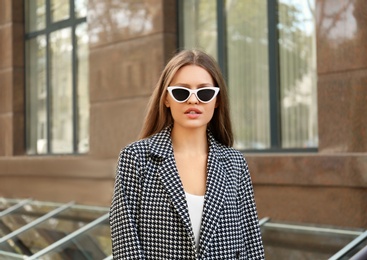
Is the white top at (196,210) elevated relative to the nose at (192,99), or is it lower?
lower

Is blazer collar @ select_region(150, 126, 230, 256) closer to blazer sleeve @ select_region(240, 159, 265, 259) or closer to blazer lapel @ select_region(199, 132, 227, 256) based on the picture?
blazer lapel @ select_region(199, 132, 227, 256)

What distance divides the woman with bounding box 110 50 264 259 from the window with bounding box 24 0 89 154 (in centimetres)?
777

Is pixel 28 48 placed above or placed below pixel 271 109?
above

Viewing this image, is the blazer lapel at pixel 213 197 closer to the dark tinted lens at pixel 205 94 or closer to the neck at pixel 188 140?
the neck at pixel 188 140

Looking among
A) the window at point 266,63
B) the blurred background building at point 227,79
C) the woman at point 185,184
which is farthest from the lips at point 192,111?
the window at point 266,63

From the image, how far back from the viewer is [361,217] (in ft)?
19.7

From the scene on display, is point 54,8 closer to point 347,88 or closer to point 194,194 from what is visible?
point 347,88

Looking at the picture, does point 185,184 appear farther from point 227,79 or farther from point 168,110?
point 227,79

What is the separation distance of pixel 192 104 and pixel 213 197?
1.24 ft

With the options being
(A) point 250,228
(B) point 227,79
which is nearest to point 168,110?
(A) point 250,228

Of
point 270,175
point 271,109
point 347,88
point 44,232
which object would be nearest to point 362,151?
point 347,88

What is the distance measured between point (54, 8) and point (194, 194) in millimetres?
9077

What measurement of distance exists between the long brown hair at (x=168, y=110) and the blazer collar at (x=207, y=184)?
0.11 metres

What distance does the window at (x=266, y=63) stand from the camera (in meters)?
7.21
